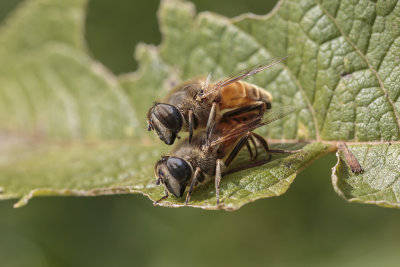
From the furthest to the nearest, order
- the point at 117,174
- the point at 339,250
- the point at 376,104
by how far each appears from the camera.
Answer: the point at 339,250
the point at 117,174
the point at 376,104

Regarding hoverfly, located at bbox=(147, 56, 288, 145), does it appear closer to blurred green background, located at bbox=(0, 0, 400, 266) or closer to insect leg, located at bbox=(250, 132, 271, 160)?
insect leg, located at bbox=(250, 132, 271, 160)

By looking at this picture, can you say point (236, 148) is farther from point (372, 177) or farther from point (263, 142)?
point (372, 177)

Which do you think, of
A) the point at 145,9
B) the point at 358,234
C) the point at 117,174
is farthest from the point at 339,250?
the point at 145,9

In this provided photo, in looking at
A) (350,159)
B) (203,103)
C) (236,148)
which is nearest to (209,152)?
(236,148)

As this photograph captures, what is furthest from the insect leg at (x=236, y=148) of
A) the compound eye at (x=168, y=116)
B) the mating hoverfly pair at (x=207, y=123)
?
the compound eye at (x=168, y=116)

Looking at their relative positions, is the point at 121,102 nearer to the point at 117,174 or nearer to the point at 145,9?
the point at 117,174

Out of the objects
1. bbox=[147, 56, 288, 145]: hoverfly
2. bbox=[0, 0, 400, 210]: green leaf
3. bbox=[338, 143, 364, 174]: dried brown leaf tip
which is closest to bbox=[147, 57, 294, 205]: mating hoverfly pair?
bbox=[147, 56, 288, 145]: hoverfly
